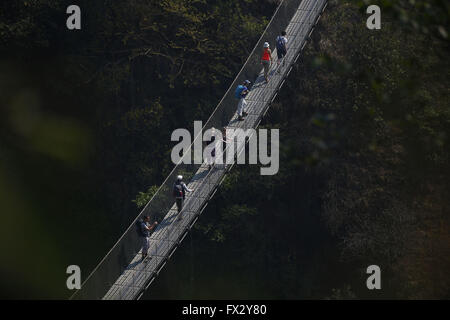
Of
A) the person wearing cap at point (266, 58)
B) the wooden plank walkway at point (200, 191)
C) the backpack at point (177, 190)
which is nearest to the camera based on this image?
the wooden plank walkway at point (200, 191)

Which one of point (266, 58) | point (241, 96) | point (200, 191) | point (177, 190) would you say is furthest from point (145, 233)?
point (266, 58)

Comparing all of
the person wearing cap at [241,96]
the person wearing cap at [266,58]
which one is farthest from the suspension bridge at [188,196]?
the person wearing cap at [266,58]

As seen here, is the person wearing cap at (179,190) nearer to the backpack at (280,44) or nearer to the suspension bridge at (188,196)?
the suspension bridge at (188,196)

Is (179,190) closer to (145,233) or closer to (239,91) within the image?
(145,233)

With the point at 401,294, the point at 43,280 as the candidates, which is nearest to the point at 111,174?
the point at 43,280

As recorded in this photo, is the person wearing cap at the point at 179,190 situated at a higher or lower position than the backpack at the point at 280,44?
lower

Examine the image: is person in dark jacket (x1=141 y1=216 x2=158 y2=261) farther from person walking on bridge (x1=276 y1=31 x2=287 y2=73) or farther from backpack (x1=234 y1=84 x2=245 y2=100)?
person walking on bridge (x1=276 y1=31 x2=287 y2=73)

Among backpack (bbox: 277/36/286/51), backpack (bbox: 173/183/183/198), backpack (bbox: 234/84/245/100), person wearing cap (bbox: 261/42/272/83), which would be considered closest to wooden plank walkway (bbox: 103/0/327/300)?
person wearing cap (bbox: 261/42/272/83)
